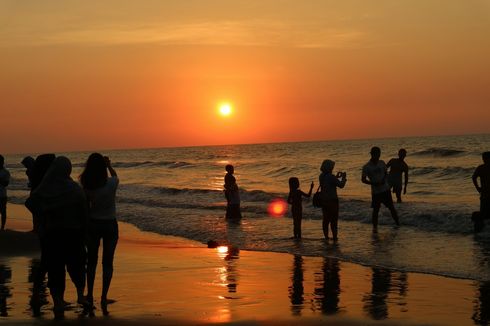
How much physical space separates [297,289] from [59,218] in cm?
371

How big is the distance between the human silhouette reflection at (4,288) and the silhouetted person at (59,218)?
2.50ft

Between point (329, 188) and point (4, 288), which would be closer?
point (4, 288)

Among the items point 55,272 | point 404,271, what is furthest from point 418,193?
point 55,272

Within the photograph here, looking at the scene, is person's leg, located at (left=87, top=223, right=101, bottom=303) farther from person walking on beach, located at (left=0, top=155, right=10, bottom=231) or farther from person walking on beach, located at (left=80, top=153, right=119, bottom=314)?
person walking on beach, located at (left=0, top=155, right=10, bottom=231)

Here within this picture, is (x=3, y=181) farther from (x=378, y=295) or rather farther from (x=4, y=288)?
(x=378, y=295)

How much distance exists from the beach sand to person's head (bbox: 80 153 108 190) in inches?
57.9

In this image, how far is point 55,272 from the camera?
7.96 meters

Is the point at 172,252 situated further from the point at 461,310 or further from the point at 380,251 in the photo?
the point at 461,310

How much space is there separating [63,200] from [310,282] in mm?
4330

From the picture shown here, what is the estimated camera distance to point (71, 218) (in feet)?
25.5

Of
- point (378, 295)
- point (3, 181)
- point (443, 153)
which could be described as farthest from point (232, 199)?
point (443, 153)

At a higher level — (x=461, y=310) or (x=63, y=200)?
(x=63, y=200)

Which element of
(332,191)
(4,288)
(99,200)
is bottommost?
(4,288)

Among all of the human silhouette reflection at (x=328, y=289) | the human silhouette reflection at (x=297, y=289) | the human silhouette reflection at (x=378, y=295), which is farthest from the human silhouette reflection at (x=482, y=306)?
the human silhouette reflection at (x=297, y=289)
